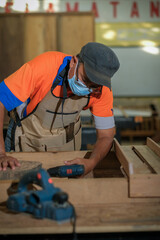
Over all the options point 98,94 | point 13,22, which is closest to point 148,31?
point 13,22

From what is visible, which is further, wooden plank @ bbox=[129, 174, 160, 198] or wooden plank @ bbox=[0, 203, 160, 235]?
wooden plank @ bbox=[129, 174, 160, 198]

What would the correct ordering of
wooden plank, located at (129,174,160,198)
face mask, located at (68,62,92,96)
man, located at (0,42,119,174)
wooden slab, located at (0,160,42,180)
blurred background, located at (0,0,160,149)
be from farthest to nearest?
blurred background, located at (0,0,160,149)
face mask, located at (68,62,92,96)
man, located at (0,42,119,174)
wooden slab, located at (0,160,42,180)
wooden plank, located at (129,174,160,198)

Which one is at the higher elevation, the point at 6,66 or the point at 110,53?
the point at 110,53

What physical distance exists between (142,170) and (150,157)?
240 mm

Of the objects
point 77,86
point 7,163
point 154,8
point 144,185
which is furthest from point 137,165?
point 154,8

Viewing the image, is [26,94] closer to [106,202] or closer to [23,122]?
[23,122]

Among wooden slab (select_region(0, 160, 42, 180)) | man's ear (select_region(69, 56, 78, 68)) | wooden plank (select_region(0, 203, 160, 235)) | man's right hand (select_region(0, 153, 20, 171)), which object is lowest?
wooden plank (select_region(0, 203, 160, 235))

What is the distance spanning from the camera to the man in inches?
60.4

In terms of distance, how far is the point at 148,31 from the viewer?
22.7 ft

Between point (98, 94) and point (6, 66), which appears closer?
point (98, 94)

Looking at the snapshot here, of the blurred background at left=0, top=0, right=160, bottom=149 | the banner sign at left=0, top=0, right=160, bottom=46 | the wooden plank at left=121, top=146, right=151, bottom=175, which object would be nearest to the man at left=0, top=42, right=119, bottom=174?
the wooden plank at left=121, top=146, right=151, bottom=175

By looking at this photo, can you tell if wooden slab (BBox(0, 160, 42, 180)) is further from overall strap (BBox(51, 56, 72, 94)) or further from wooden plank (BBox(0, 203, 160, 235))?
overall strap (BBox(51, 56, 72, 94))

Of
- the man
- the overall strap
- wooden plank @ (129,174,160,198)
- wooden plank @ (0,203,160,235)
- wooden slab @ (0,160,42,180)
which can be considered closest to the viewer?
wooden plank @ (0,203,160,235)

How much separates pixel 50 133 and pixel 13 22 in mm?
2682
